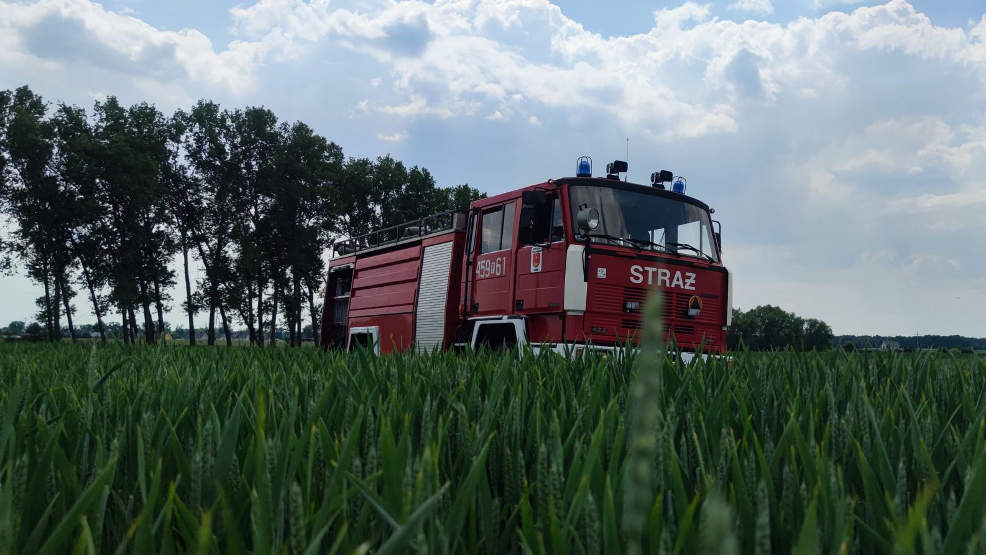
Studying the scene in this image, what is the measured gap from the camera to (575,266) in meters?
8.16

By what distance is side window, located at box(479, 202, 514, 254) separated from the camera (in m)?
9.29

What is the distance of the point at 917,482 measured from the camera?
48.1 inches

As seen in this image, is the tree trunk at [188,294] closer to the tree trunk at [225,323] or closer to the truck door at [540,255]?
the tree trunk at [225,323]

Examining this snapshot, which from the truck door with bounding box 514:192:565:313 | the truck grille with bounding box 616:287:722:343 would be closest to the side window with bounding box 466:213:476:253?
the truck door with bounding box 514:192:565:313

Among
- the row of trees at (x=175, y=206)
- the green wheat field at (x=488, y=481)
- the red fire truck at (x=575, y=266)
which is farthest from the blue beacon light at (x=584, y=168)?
the row of trees at (x=175, y=206)

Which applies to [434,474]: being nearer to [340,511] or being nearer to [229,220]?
[340,511]

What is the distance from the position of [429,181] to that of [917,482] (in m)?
53.0

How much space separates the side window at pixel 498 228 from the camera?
366 inches

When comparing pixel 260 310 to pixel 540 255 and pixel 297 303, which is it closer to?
pixel 297 303

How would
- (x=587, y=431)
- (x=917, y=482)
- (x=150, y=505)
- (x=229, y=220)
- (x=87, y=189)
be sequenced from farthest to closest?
(x=229, y=220), (x=87, y=189), (x=587, y=431), (x=917, y=482), (x=150, y=505)

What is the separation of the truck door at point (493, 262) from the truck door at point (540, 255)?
220mm

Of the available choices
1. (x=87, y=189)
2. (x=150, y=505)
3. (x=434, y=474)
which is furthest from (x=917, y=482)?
(x=87, y=189)

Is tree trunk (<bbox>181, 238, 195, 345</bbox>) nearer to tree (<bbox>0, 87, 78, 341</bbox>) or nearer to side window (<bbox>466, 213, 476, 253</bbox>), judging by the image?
tree (<bbox>0, 87, 78, 341</bbox>)

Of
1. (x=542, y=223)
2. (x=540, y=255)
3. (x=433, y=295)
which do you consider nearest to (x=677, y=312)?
(x=540, y=255)
